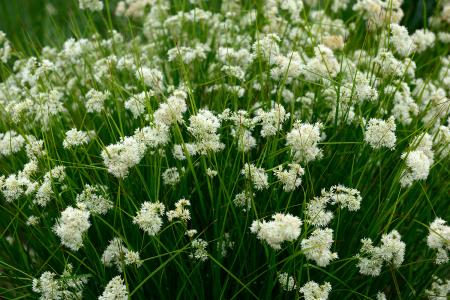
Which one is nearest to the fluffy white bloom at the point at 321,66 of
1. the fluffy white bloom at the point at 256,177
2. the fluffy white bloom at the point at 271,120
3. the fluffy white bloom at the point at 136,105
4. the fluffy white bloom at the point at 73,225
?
the fluffy white bloom at the point at 271,120

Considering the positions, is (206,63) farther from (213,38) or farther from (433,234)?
(433,234)

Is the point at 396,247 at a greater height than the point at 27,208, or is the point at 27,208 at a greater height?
the point at 396,247

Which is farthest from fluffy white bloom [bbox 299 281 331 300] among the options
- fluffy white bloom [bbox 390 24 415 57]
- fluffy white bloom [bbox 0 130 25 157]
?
fluffy white bloom [bbox 0 130 25 157]

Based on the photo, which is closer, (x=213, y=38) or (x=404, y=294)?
(x=404, y=294)

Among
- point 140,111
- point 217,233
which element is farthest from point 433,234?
point 140,111

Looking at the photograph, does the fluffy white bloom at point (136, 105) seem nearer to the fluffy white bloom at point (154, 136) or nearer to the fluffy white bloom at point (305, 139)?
the fluffy white bloom at point (154, 136)

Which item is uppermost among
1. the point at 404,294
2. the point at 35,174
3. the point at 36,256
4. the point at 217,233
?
the point at 35,174
